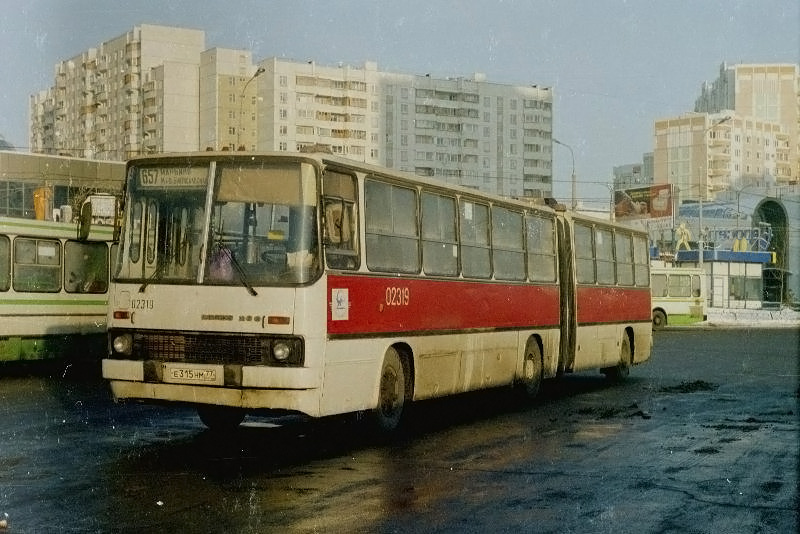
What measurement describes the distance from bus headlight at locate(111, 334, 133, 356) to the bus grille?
0.33 ft

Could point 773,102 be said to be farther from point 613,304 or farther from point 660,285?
point 613,304

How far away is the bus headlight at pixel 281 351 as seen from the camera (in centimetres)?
1020

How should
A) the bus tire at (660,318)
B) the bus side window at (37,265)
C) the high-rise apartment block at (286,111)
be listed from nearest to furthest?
the bus side window at (37,265), the bus tire at (660,318), the high-rise apartment block at (286,111)

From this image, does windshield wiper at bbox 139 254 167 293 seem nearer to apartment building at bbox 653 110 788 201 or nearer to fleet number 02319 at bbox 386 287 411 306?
fleet number 02319 at bbox 386 287 411 306

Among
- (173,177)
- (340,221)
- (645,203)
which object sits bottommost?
(340,221)

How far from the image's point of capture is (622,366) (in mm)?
21156

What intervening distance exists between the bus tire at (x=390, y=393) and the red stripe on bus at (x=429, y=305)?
351 millimetres

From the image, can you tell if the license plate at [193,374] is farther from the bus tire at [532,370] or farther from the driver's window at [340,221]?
the bus tire at [532,370]

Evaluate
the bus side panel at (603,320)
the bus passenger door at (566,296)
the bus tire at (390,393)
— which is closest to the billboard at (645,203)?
the bus side panel at (603,320)

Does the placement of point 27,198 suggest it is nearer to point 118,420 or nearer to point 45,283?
point 45,283

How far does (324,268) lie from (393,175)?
2.21 m

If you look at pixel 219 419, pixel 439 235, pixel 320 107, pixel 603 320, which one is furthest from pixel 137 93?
pixel 219 419

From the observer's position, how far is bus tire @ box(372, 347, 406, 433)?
11.8 meters

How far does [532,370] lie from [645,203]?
→ 228 feet
